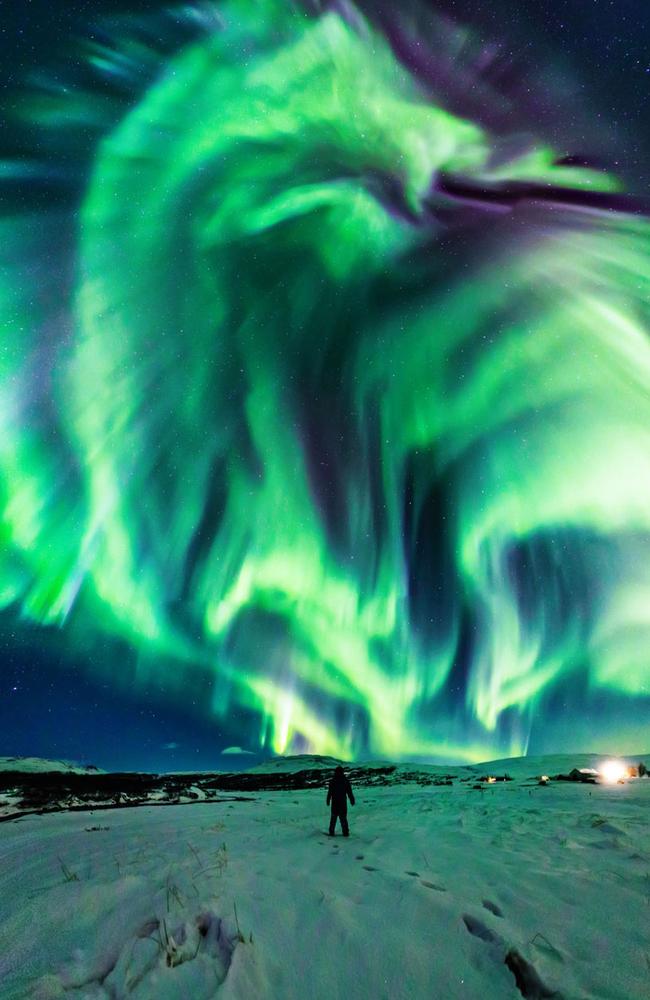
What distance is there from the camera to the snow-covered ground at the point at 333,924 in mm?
3566

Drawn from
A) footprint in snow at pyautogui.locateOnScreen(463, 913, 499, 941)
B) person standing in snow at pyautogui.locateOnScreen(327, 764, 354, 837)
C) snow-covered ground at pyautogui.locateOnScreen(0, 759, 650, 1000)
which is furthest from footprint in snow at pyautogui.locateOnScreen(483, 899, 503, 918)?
person standing in snow at pyautogui.locateOnScreen(327, 764, 354, 837)

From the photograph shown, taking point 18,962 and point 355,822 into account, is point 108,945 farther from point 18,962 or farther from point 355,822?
point 355,822

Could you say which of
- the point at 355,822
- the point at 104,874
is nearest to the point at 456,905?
the point at 104,874

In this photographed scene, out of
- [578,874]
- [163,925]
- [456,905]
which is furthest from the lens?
[578,874]

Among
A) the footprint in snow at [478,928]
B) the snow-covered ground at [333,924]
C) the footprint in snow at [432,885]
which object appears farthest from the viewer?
the footprint in snow at [432,885]

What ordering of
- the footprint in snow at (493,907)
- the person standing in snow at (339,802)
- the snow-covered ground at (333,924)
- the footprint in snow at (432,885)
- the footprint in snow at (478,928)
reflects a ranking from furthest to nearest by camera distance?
the person standing in snow at (339,802) < the footprint in snow at (432,885) < the footprint in snow at (493,907) < the footprint in snow at (478,928) < the snow-covered ground at (333,924)

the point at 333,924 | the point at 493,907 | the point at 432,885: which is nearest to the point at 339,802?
the point at 432,885

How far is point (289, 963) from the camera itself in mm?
3826

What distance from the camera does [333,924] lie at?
447cm

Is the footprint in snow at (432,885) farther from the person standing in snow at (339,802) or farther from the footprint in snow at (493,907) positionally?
the person standing in snow at (339,802)

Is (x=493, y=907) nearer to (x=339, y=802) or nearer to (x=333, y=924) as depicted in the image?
(x=333, y=924)

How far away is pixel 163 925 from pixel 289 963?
1185 millimetres

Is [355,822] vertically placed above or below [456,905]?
below

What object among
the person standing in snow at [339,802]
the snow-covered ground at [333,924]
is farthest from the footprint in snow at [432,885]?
the person standing in snow at [339,802]
